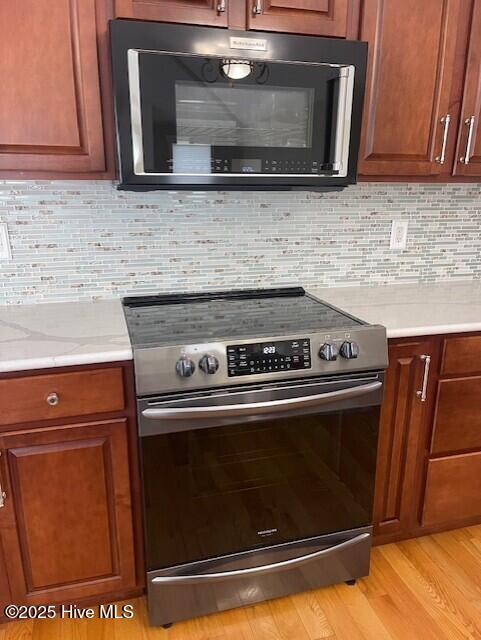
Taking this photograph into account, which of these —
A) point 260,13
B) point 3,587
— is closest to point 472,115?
point 260,13

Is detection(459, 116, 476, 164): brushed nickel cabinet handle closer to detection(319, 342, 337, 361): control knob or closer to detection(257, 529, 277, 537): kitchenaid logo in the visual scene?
detection(319, 342, 337, 361): control knob

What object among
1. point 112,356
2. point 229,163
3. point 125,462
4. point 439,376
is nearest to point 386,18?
point 229,163

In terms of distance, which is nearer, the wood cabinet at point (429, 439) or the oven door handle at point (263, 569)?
the oven door handle at point (263, 569)

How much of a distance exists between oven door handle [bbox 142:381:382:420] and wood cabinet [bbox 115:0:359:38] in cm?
Answer: 109

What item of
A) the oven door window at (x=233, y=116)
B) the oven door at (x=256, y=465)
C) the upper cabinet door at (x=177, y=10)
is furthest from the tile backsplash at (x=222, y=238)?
the oven door at (x=256, y=465)

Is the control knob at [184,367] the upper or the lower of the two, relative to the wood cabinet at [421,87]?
lower

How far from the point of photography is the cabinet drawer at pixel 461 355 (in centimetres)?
158

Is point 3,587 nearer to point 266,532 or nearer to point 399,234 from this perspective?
point 266,532

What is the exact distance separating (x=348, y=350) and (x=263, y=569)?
0.76 meters

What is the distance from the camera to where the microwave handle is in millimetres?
1432

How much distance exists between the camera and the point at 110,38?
1.27 m

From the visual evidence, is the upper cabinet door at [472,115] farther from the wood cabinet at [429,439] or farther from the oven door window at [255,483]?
the oven door window at [255,483]

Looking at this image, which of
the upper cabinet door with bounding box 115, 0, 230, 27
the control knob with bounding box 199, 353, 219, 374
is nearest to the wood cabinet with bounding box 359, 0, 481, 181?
the upper cabinet door with bounding box 115, 0, 230, 27

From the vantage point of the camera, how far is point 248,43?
52.9 inches
